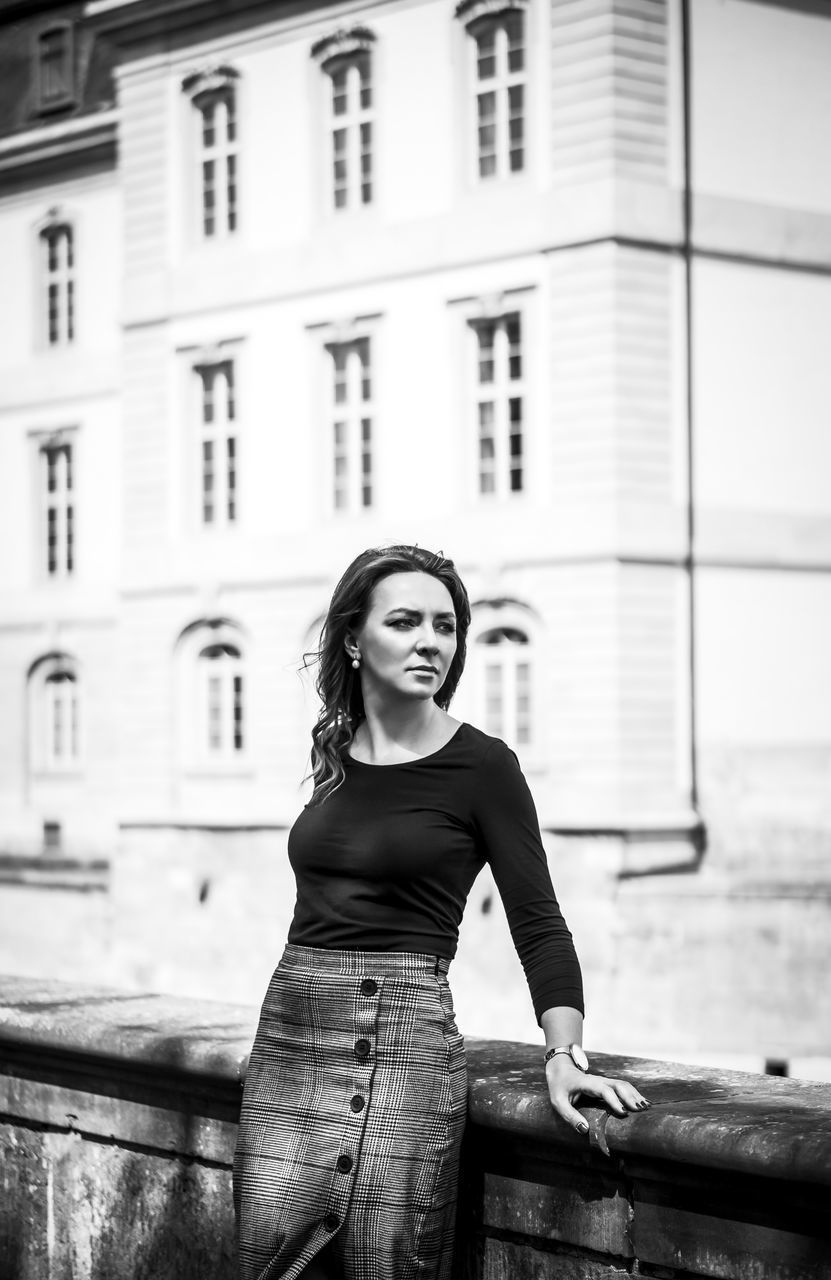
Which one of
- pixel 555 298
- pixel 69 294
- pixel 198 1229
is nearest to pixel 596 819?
pixel 555 298

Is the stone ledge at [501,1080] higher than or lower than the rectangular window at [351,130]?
lower

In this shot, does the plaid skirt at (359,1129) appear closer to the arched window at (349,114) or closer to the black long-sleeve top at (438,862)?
the black long-sleeve top at (438,862)

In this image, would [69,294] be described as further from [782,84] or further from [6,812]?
[782,84]

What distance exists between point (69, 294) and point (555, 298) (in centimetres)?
399

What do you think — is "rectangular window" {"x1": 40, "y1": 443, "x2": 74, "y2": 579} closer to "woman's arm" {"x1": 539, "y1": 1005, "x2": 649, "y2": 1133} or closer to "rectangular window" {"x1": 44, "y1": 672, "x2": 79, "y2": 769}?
"rectangular window" {"x1": 44, "y1": 672, "x2": 79, "y2": 769}

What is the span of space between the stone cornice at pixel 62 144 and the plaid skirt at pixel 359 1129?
10.9 m

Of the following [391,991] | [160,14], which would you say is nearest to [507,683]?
[160,14]

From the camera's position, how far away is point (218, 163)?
12109 millimetres

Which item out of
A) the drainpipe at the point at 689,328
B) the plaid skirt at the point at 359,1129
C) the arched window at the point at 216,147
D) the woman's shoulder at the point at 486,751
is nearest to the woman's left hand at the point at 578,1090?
the plaid skirt at the point at 359,1129

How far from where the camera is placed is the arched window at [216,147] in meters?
11.9

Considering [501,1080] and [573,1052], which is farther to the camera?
[501,1080]

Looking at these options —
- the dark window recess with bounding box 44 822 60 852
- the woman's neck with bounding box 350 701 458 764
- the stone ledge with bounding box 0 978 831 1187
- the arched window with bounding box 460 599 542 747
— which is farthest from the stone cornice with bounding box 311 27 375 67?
the woman's neck with bounding box 350 701 458 764

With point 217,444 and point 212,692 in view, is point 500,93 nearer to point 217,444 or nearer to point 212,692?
point 217,444

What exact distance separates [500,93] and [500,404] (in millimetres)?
2006
